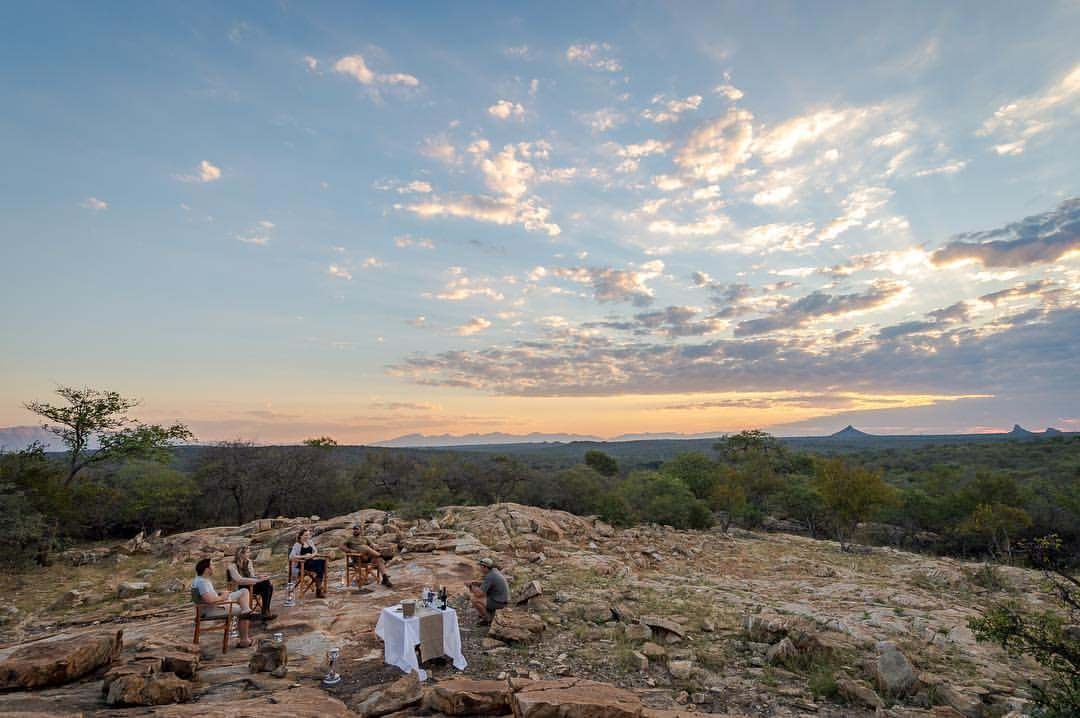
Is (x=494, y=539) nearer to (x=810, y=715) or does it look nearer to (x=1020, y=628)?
(x=810, y=715)

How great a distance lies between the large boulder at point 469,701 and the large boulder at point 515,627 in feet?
9.81

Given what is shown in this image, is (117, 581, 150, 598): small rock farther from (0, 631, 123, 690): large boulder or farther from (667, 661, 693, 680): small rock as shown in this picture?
(667, 661, 693, 680): small rock

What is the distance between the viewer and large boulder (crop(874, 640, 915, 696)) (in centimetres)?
702

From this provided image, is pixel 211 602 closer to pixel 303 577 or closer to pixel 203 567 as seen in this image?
pixel 203 567

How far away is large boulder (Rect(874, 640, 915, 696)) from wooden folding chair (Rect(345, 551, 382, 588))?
10.5 meters

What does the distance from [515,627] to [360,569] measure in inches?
211

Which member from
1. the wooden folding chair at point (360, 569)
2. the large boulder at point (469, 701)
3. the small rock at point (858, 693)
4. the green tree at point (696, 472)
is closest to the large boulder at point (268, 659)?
the large boulder at point (469, 701)

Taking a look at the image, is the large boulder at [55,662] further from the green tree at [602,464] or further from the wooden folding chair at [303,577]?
the green tree at [602,464]

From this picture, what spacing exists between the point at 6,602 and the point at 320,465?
2198 centimetres

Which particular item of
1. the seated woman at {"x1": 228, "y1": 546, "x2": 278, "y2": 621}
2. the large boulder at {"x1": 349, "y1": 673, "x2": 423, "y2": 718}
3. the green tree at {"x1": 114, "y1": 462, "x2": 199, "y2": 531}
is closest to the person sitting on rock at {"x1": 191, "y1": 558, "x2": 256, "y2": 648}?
the seated woman at {"x1": 228, "y1": 546, "x2": 278, "y2": 621}

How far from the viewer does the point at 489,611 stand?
9.57 meters

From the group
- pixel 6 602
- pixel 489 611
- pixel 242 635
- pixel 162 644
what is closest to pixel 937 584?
pixel 489 611

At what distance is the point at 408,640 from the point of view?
24.2ft

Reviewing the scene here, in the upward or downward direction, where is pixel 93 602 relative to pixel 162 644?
downward
